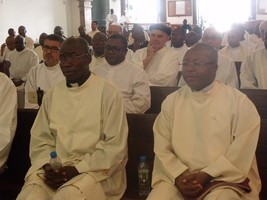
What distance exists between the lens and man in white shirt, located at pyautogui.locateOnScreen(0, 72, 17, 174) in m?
3.66

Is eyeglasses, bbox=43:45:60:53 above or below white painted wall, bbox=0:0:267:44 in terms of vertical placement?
below

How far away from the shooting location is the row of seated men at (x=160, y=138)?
2939mm

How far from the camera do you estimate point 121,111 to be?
3.36 meters

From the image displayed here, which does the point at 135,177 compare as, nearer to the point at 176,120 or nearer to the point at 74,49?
the point at 176,120

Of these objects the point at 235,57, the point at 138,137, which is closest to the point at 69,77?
the point at 138,137

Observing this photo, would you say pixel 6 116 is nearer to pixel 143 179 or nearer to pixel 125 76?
pixel 143 179

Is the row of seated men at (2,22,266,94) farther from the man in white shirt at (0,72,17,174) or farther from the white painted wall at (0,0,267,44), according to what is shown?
the white painted wall at (0,0,267,44)

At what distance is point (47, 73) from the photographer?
5.20 meters

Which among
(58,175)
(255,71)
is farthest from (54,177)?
(255,71)

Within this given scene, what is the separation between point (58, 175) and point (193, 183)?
936mm

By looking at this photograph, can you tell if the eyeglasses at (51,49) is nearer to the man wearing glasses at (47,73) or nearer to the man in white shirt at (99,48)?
the man wearing glasses at (47,73)

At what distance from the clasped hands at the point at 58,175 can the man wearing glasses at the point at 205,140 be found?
57 centimetres

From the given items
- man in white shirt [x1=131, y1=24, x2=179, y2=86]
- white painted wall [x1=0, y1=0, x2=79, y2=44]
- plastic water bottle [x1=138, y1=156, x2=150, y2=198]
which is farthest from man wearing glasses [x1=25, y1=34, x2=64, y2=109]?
white painted wall [x1=0, y1=0, x2=79, y2=44]

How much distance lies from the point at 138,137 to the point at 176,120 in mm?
616
